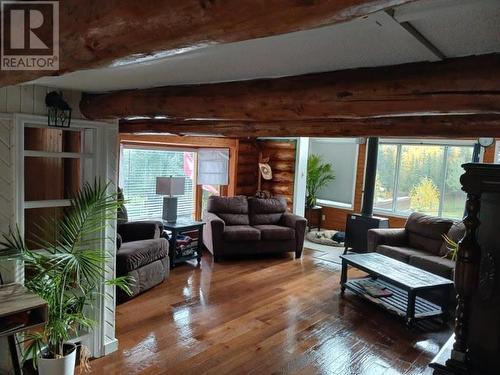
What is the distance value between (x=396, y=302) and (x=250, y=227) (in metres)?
2.50

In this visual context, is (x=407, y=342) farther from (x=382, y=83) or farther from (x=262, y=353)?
(x=382, y=83)

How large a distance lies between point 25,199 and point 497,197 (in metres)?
3.05

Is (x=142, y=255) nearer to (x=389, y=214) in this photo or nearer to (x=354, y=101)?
(x=354, y=101)

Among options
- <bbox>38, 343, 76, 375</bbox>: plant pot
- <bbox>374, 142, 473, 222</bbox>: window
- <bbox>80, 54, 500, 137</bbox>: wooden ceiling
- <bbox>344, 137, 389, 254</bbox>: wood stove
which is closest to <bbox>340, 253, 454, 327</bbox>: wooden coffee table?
<bbox>344, 137, 389, 254</bbox>: wood stove

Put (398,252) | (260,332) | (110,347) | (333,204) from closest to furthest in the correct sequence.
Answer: (110,347) < (260,332) < (398,252) < (333,204)

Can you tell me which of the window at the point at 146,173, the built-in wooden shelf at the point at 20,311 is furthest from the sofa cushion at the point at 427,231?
the built-in wooden shelf at the point at 20,311

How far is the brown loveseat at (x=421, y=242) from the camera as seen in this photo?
4543 mm

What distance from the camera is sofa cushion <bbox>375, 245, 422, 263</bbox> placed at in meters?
4.88

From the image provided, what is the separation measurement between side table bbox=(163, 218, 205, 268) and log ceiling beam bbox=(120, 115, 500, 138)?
1.54 m

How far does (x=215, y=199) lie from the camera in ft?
20.3

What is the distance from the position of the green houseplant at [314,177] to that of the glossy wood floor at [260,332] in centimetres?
326

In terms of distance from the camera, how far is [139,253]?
4.21 metres

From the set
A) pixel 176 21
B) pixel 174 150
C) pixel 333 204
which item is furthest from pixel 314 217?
pixel 176 21

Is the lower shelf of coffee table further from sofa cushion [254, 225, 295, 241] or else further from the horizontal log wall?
the horizontal log wall
